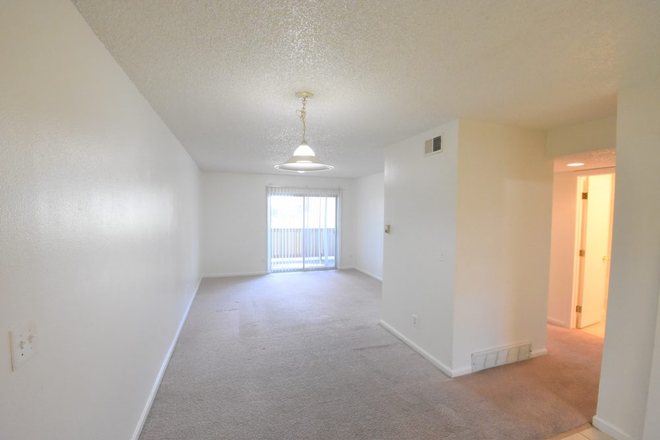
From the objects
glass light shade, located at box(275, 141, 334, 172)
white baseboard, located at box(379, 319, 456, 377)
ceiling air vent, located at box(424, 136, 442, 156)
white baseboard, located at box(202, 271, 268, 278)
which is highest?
ceiling air vent, located at box(424, 136, 442, 156)

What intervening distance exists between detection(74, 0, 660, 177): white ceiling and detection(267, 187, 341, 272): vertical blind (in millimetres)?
4340

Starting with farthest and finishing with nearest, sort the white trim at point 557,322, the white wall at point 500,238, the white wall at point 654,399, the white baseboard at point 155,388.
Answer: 1. the white trim at point 557,322
2. the white wall at point 500,238
3. the white baseboard at point 155,388
4. the white wall at point 654,399

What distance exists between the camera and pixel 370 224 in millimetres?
6770

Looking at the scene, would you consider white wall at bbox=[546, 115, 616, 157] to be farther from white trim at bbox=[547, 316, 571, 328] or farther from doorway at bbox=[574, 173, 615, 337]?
white trim at bbox=[547, 316, 571, 328]

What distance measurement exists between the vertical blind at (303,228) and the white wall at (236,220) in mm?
220

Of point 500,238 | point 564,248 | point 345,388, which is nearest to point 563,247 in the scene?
point 564,248

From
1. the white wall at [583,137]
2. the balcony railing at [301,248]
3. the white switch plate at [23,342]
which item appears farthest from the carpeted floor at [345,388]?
the balcony railing at [301,248]

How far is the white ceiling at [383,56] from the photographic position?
1.20 m

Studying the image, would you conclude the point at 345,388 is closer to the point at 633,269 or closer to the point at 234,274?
the point at 633,269

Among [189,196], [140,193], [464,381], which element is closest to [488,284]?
[464,381]

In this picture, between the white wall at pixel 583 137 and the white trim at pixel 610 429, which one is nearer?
the white trim at pixel 610 429

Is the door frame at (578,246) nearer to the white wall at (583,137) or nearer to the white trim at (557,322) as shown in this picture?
the white trim at (557,322)

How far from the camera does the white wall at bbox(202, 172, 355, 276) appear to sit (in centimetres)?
638

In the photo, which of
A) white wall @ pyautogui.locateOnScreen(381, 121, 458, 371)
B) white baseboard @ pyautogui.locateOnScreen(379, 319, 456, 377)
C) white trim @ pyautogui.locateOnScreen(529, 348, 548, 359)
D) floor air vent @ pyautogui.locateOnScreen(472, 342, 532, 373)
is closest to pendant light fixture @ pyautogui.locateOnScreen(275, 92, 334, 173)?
white wall @ pyautogui.locateOnScreen(381, 121, 458, 371)
